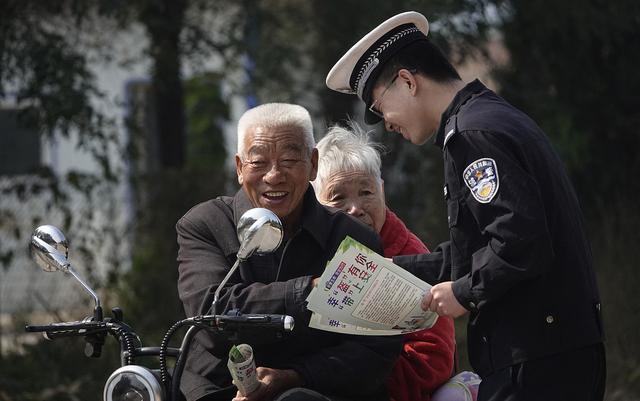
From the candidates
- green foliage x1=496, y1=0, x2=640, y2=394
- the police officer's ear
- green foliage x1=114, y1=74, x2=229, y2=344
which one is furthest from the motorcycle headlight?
green foliage x1=496, y1=0, x2=640, y2=394

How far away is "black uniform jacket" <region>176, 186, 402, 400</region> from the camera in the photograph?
3.66 meters

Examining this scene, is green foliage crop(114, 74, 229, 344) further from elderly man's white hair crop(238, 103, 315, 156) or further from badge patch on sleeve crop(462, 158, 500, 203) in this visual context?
badge patch on sleeve crop(462, 158, 500, 203)

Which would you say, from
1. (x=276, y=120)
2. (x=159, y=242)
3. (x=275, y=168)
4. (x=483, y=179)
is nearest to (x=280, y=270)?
(x=275, y=168)

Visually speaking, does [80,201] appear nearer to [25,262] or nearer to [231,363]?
[25,262]

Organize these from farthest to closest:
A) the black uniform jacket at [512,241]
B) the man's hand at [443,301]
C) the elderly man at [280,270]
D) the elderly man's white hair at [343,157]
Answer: the elderly man's white hair at [343,157], the elderly man at [280,270], the man's hand at [443,301], the black uniform jacket at [512,241]

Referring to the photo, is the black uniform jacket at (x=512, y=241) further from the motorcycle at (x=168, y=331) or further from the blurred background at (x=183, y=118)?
the blurred background at (x=183, y=118)

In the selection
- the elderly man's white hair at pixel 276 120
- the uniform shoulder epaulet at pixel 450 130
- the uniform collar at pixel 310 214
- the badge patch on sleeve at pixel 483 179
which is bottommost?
the uniform collar at pixel 310 214

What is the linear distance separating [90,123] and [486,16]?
11.7 feet

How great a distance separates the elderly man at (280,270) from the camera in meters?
3.68

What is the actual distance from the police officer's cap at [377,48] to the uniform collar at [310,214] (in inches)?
18.1

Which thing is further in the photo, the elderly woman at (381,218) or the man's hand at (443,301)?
the elderly woman at (381,218)

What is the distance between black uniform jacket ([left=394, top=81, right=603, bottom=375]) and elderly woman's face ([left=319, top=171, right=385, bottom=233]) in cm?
119

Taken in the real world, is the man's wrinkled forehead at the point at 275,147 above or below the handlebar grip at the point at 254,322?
above

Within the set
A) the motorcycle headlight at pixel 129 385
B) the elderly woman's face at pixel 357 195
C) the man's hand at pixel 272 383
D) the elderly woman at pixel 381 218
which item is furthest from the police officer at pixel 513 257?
the elderly woman's face at pixel 357 195
